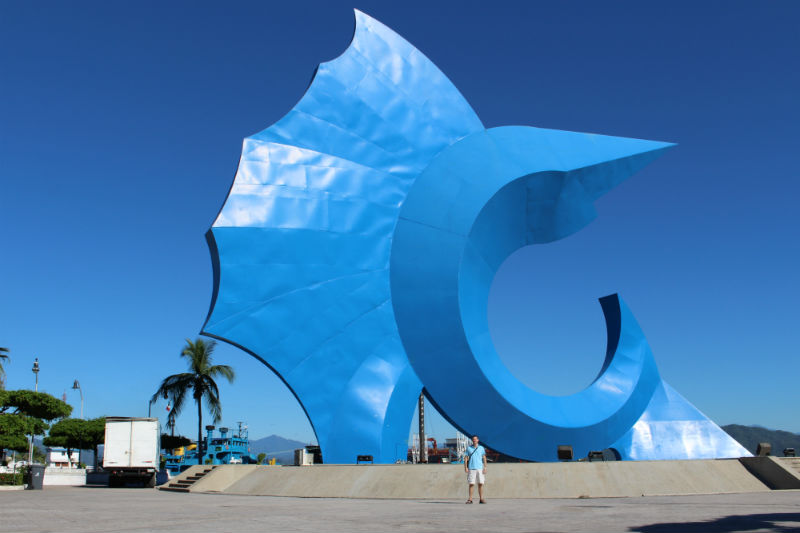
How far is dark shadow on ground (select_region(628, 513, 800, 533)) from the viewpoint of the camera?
24.8 feet

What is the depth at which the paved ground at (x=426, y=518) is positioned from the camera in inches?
323

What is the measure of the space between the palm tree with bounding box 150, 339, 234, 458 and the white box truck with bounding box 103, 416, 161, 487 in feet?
26.3

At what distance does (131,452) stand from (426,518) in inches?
819

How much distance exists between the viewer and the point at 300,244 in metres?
19.9

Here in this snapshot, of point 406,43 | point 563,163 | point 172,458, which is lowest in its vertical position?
point 172,458

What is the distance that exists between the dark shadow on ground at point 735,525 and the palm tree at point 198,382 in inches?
1204

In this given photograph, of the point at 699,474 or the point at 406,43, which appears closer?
the point at 699,474

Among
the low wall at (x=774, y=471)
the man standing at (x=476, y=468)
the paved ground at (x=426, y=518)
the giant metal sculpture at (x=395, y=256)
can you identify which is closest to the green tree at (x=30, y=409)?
the giant metal sculpture at (x=395, y=256)

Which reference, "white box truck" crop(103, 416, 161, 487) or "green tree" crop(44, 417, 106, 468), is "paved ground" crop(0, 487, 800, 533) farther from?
"green tree" crop(44, 417, 106, 468)

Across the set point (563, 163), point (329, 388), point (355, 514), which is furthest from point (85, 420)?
point (355, 514)

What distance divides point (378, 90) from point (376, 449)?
11.0 metres

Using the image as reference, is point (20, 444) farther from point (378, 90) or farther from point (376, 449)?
point (378, 90)

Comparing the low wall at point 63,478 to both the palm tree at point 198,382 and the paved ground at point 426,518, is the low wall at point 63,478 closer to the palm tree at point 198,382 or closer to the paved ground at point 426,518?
the palm tree at point 198,382

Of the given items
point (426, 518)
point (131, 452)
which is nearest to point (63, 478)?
point (131, 452)
